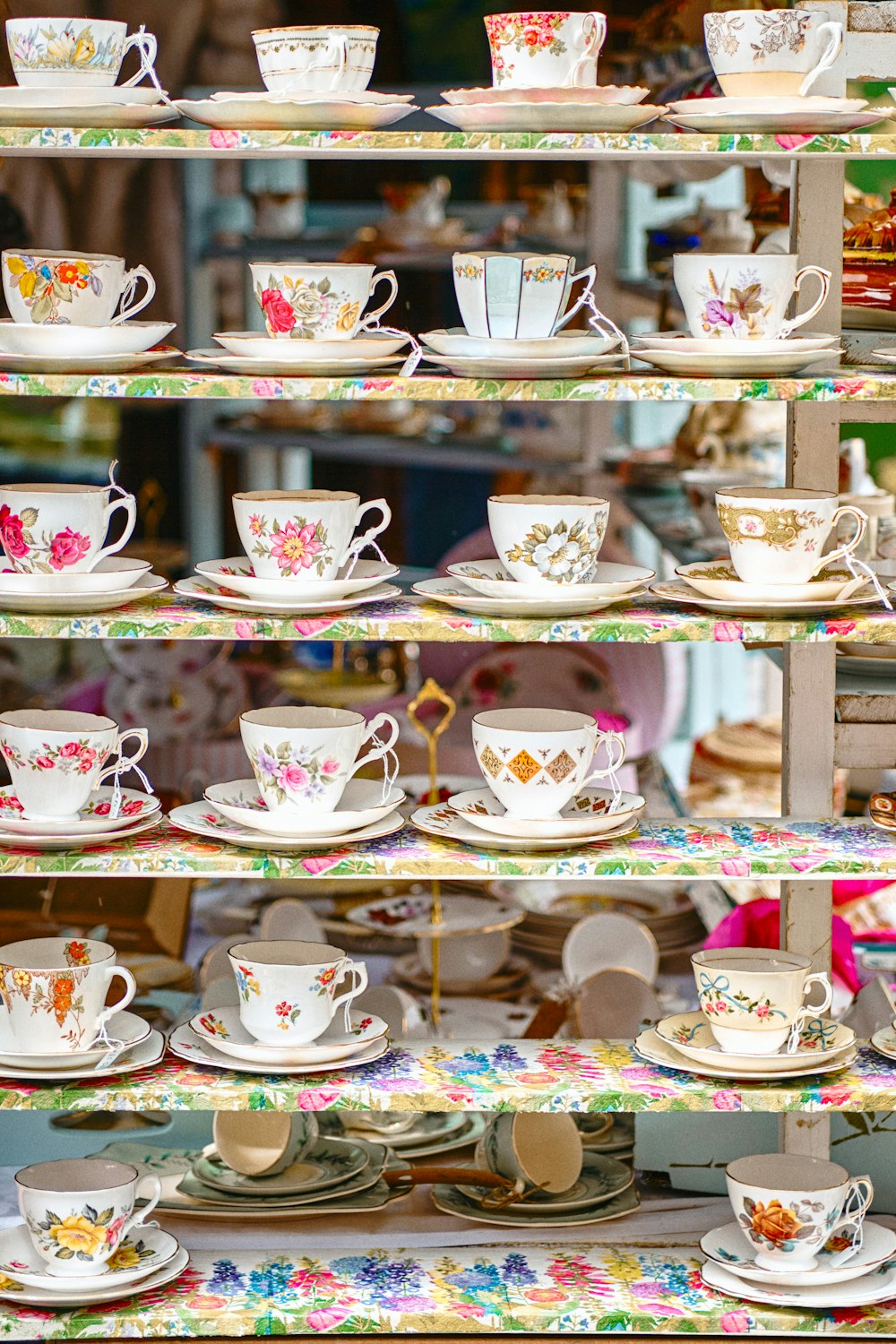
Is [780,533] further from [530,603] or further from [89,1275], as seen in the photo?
[89,1275]

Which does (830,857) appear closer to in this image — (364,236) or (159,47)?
(364,236)

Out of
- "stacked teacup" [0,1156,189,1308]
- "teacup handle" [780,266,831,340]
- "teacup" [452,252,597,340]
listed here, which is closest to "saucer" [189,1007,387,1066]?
"stacked teacup" [0,1156,189,1308]

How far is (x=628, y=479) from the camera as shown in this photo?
3311 mm

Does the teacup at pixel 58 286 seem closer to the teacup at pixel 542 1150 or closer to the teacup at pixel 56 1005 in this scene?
the teacup at pixel 56 1005

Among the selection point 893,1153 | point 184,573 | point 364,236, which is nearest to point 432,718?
point 184,573

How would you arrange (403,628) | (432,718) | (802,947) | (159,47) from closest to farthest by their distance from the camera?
(403,628) → (802,947) → (432,718) → (159,47)

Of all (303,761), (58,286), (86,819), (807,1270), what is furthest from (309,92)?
(807,1270)

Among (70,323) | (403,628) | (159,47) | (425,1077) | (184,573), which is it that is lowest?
(425,1077)

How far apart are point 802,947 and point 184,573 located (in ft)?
5.12

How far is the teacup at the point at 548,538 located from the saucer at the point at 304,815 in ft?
0.94

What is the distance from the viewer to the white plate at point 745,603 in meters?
1.87

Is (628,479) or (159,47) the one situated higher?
(159,47)

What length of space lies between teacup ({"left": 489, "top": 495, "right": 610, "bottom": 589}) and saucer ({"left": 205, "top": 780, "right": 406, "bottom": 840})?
0.29 metres

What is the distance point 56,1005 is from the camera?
193 centimetres
